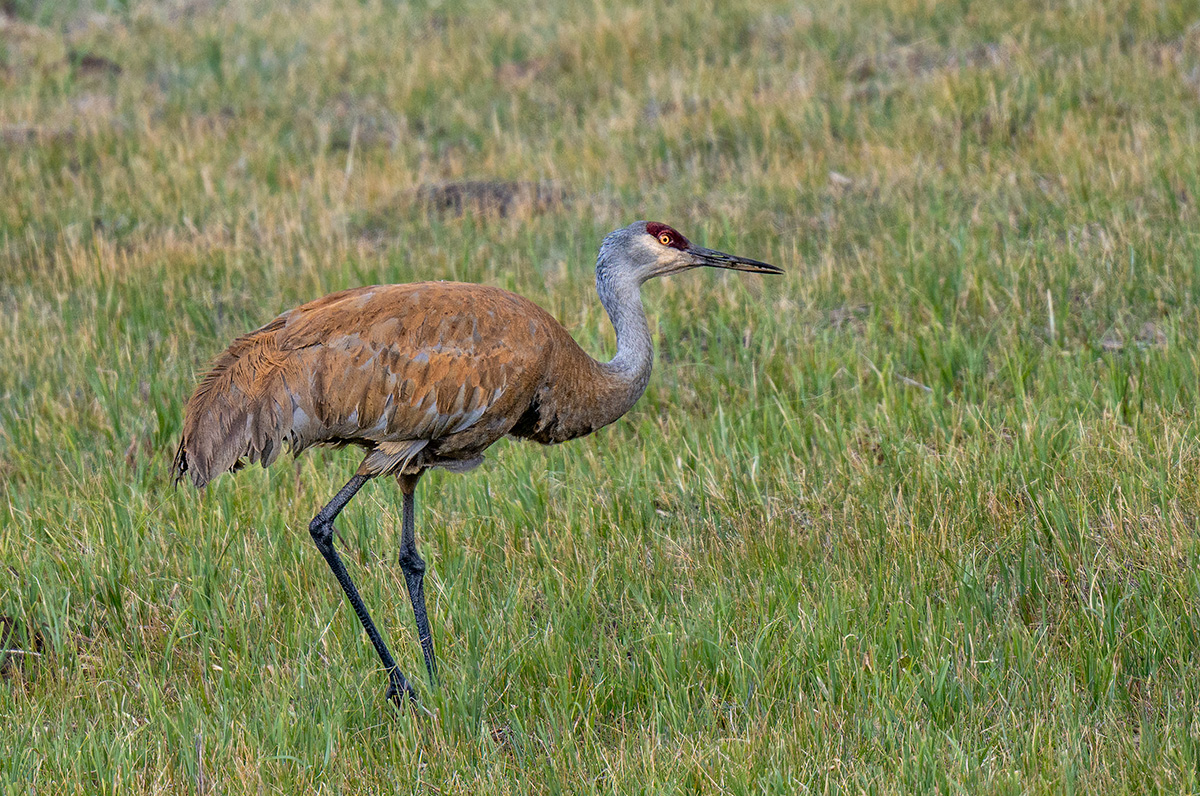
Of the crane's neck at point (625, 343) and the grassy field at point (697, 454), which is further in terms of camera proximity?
the crane's neck at point (625, 343)

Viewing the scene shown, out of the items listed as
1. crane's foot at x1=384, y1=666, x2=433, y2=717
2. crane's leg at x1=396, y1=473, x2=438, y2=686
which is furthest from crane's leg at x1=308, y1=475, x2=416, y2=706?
crane's leg at x1=396, y1=473, x2=438, y2=686

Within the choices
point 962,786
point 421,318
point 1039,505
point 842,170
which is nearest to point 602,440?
point 421,318

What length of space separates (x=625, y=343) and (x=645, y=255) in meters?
0.37

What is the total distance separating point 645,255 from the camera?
16.4 ft

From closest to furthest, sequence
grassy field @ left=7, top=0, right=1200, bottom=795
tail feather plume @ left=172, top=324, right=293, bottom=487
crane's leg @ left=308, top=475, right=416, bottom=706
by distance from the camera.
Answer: grassy field @ left=7, top=0, right=1200, bottom=795 < crane's leg @ left=308, top=475, right=416, bottom=706 < tail feather plume @ left=172, top=324, right=293, bottom=487

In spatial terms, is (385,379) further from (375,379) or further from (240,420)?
(240,420)

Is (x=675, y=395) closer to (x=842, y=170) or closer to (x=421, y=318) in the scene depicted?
(x=421, y=318)

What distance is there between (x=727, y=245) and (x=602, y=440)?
2028 mm

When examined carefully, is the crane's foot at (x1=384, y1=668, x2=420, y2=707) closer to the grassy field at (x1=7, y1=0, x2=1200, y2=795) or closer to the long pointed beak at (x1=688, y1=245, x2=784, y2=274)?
the grassy field at (x1=7, y1=0, x2=1200, y2=795)

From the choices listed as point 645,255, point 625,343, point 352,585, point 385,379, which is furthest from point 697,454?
point 352,585

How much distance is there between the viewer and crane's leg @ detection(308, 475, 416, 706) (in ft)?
13.6

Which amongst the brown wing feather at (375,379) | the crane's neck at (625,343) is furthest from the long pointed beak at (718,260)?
the brown wing feather at (375,379)

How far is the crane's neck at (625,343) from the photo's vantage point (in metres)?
4.74

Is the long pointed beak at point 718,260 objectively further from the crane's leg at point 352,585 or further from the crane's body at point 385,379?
the crane's leg at point 352,585
